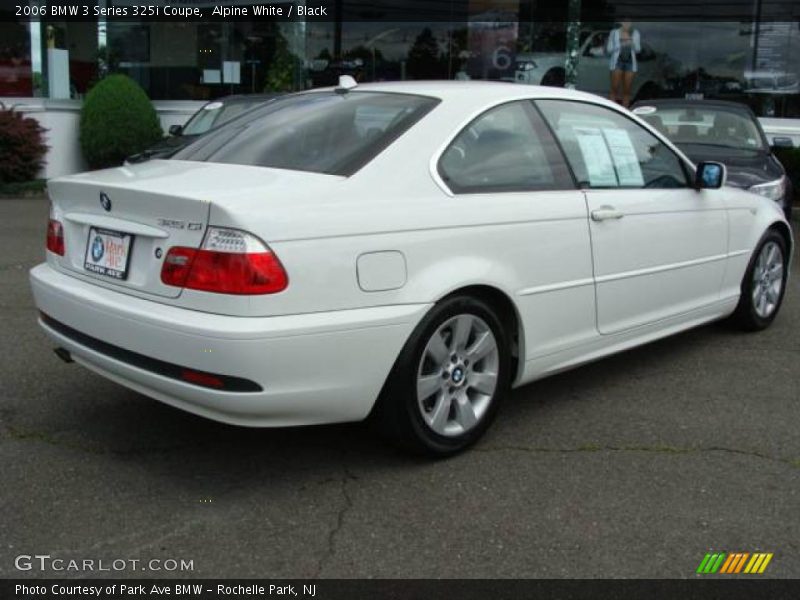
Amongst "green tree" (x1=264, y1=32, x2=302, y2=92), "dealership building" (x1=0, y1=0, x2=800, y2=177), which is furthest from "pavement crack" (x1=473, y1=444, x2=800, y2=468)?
"green tree" (x1=264, y1=32, x2=302, y2=92)

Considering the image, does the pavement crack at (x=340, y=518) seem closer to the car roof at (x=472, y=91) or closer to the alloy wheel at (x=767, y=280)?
the car roof at (x=472, y=91)

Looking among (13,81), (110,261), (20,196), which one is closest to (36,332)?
(110,261)

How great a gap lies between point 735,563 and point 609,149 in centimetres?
228

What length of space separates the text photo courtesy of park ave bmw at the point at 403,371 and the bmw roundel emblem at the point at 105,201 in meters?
0.02

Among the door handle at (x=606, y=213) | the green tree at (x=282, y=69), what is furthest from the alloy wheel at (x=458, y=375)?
the green tree at (x=282, y=69)

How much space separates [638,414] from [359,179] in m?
1.94

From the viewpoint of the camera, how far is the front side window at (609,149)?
14.4ft

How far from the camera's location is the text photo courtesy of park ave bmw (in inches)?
121

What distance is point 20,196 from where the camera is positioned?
13.0 metres

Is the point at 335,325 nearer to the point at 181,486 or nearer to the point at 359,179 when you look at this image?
the point at 359,179

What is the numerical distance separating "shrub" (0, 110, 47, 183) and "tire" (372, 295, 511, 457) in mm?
11253

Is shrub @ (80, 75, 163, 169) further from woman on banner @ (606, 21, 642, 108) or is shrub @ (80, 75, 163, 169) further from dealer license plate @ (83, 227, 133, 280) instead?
dealer license plate @ (83, 227, 133, 280)
